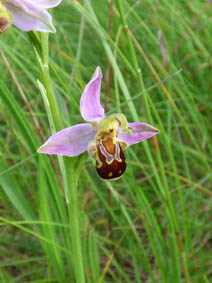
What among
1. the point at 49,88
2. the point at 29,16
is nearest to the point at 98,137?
the point at 49,88

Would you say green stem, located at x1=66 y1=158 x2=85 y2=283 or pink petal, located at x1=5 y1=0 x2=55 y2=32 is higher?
pink petal, located at x1=5 y1=0 x2=55 y2=32

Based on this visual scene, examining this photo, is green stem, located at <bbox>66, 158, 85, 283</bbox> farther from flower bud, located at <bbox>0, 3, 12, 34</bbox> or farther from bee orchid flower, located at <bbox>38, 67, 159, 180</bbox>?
flower bud, located at <bbox>0, 3, 12, 34</bbox>

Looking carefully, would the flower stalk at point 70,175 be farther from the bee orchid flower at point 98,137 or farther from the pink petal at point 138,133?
the pink petal at point 138,133

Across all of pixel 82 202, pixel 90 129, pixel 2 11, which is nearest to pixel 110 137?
pixel 90 129

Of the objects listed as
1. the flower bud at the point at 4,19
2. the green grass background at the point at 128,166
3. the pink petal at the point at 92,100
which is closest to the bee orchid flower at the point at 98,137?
the pink petal at the point at 92,100

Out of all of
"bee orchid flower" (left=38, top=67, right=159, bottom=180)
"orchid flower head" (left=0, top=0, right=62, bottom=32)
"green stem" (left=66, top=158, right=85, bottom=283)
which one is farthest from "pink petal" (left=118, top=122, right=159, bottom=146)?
"orchid flower head" (left=0, top=0, right=62, bottom=32)

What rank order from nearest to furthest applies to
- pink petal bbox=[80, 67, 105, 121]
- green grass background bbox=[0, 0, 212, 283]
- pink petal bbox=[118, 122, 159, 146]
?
pink petal bbox=[80, 67, 105, 121] → pink petal bbox=[118, 122, 159, 146] → green grass background bbox=[0, 0, 212, 283]

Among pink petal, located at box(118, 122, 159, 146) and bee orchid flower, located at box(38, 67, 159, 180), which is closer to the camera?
bee orchid flower, located at box(38, 67, 159, 180)
